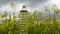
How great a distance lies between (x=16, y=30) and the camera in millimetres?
12320

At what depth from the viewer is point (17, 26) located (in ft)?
40.0

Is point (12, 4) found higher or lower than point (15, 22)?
higher

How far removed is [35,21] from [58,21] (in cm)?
→ 130

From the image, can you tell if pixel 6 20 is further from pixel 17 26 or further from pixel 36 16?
pixel 36 16

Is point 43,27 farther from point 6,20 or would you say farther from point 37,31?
point 6,20

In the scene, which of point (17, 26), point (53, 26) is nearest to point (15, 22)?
point (17, 26)

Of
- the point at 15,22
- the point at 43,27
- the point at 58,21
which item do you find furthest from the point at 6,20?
the point at 58,21

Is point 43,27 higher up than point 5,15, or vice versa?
point 5,15

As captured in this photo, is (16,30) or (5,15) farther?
(16,30)

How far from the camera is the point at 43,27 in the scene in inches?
492

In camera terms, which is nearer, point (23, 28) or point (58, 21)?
point (23, 28)

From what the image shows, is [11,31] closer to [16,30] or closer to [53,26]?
[16,30]

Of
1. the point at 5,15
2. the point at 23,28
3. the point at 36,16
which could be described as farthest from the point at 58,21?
the point at 5,15

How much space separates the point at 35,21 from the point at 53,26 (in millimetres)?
1062
